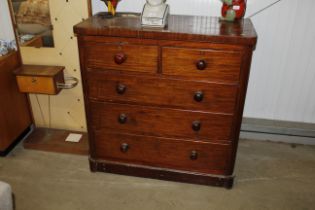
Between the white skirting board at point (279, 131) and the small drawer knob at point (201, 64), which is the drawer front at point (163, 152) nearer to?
the small drawer knob at point (201, 64)

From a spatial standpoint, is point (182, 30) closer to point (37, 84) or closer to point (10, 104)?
point (37, 84)

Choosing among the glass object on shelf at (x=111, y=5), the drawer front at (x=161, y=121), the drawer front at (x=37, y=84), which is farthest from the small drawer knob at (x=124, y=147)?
the glass object on shelf at (x=111, y=5)

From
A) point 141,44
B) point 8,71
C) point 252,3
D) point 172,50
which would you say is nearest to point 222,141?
point 172,50

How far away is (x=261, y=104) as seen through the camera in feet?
7.91

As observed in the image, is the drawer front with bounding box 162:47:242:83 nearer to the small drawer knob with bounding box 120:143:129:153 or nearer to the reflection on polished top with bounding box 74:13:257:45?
the reflection on polished top with bounding box 74:13:257:45

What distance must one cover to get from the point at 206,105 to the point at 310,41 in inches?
38.5

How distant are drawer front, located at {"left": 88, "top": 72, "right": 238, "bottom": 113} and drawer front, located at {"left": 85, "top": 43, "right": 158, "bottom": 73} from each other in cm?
6

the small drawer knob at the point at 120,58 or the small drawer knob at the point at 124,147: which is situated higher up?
the small drawer knob at the point at 120,58

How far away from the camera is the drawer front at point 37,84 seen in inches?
85.0

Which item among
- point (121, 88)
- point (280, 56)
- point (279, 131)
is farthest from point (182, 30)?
point (279, 131)

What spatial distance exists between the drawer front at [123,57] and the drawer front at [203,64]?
0.07m

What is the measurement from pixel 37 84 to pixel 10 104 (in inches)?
11.3

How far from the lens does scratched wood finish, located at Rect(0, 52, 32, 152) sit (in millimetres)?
2174

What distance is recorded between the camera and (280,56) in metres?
2.21
